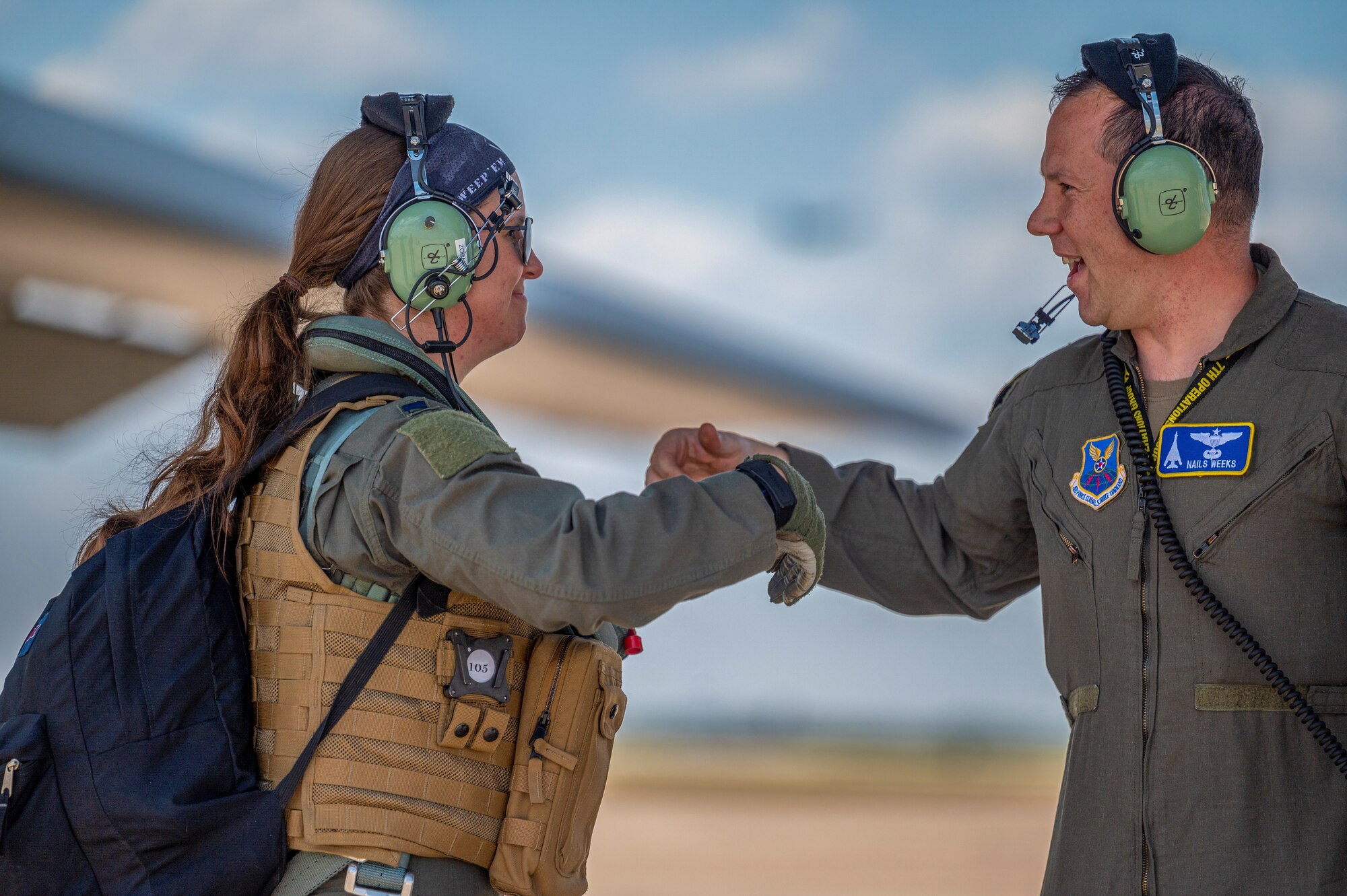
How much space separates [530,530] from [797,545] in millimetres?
482

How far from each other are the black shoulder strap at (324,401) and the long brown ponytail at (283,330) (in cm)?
6

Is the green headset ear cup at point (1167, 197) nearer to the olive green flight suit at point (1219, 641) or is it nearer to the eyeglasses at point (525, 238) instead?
the olive green flight suit at point (1219, 641)

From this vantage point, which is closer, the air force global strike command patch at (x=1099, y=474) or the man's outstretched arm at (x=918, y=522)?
the air force global strike command patch at (x=1099, y=474)

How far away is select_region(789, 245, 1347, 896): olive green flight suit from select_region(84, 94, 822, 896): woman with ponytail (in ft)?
2.55

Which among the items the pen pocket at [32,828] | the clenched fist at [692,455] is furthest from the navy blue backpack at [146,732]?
the clenched fist at [692,455]

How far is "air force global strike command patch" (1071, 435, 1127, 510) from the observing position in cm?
252

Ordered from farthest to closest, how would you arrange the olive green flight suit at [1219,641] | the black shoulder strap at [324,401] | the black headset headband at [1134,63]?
the black headset headband at [1134,63]
the olive green flight suit at [1219,641]
the black shoulder strap at [324,401]

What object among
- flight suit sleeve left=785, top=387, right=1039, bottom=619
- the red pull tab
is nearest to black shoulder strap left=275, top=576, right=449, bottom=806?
the red pull tab


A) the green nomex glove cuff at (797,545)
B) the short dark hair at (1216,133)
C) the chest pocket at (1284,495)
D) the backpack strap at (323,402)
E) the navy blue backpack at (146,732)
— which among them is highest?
the short dark hair at (1216,133)

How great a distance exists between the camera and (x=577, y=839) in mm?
2100

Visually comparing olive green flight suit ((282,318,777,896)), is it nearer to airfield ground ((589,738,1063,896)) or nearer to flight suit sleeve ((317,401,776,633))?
flight suit sleeve ((317,401,776,633))

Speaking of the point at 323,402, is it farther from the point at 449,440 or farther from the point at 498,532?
the point at 498,532

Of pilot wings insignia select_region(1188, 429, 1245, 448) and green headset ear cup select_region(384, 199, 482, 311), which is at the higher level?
green headset ear cup select_region(384, 199, 482, 311)

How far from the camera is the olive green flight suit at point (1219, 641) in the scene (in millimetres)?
2236
